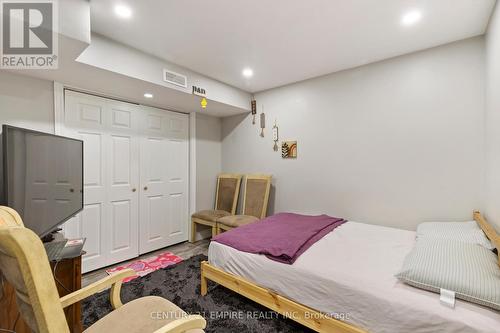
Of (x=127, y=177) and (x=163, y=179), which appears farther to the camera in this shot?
(x=163, y=179)

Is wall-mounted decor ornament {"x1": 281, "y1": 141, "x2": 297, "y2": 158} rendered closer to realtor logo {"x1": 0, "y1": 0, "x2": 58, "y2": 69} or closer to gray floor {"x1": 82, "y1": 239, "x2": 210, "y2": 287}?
gray floor {"x1": 82, "y1": 239, "x2": 210, "y2": 287}

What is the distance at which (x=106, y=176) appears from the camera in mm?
2801

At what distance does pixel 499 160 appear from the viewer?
62.2 inches

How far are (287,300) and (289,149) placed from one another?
2151mm

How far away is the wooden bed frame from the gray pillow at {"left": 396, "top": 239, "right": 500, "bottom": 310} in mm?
163

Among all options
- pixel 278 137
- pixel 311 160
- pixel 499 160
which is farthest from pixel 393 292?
pixel 278 137

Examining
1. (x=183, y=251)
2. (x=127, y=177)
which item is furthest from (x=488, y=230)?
(x=127, y=177)

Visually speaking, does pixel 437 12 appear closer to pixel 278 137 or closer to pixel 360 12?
pixel 360 12

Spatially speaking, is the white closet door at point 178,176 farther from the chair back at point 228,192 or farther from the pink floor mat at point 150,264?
the chair back at point 228,192

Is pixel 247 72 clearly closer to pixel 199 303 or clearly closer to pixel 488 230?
pixel 199 303

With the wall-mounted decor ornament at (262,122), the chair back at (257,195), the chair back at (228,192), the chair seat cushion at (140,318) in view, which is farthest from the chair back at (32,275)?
the wall-mounted decor ornament at (262,122)

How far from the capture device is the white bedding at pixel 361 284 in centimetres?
114

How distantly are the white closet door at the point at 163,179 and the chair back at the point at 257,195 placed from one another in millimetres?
1047

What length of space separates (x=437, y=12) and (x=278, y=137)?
7.04 feet
